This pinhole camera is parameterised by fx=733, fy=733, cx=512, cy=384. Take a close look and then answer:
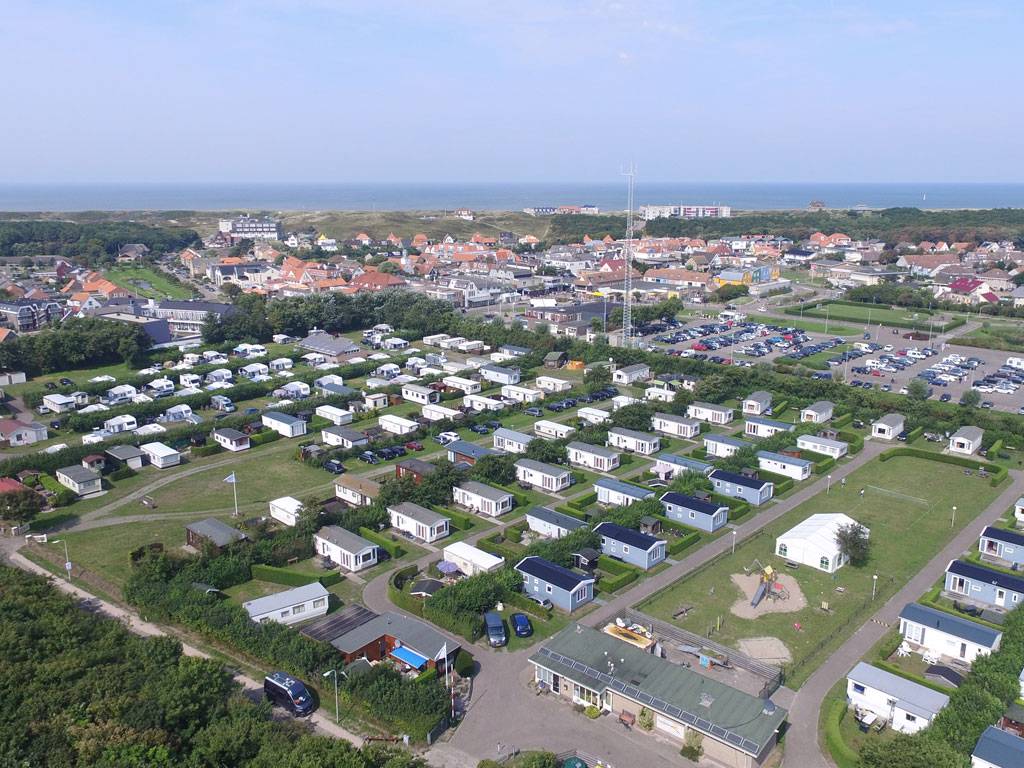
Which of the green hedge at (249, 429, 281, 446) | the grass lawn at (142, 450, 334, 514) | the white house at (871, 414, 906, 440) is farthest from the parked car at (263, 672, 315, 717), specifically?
the white house at (871, 414, 906, 440)

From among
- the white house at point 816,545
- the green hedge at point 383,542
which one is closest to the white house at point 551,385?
the green hedge at point 383,542

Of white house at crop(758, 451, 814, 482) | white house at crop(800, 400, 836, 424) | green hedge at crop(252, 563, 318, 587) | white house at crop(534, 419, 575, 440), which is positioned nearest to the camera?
green hedge at crop(252, 563, 318, 587)

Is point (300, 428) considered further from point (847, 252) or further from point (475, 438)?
point (847, 252)

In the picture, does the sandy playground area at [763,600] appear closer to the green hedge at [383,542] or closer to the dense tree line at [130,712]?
the green hedge at [383,542]

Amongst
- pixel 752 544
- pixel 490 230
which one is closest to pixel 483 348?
pixel 752 544

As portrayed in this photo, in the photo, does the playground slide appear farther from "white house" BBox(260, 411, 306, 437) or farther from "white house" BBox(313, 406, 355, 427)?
"white house" BBox(260, 411, 306, 437)
